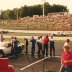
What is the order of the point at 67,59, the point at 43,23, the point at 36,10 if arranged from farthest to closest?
1. the point at 36,10
2. the point at 43,23
3. the point at 67,59

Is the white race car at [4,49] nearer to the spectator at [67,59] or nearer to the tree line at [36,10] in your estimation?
the spectator at [67,59]

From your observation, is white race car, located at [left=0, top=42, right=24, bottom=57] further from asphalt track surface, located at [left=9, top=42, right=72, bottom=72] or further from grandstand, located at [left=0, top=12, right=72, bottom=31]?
grandstand, located at [left=0, top=12, right=72, bottom=31]

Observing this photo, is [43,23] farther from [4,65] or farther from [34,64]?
[4,65]

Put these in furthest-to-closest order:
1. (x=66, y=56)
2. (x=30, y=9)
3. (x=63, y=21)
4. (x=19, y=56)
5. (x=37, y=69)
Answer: (x=30, y=9)
(x=63, y=21)
(x=19, y=56)
(x=37, y=69)
(x=66, y=56)

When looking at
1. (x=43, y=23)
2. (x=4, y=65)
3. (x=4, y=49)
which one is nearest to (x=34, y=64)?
(x=4, y=49)

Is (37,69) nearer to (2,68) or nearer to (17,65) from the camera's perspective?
(17,65)

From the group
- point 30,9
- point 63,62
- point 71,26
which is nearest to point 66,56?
point 63,62

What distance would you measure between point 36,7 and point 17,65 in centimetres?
10571

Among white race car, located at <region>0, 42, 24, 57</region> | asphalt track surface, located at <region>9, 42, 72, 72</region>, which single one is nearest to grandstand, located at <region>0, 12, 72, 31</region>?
white race car, located at <region>0, 42, 24, 57</region>

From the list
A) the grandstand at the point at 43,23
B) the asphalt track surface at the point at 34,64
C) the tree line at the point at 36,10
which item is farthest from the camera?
the tree line at the point at 36,10

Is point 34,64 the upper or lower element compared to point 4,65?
lower

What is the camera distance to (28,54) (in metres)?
26.5

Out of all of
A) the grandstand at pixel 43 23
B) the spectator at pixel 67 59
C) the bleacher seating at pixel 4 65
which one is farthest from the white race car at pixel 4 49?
the grandstand at pixel 43 23

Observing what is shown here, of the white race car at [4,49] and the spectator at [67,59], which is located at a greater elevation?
the spectator at [67,59]
